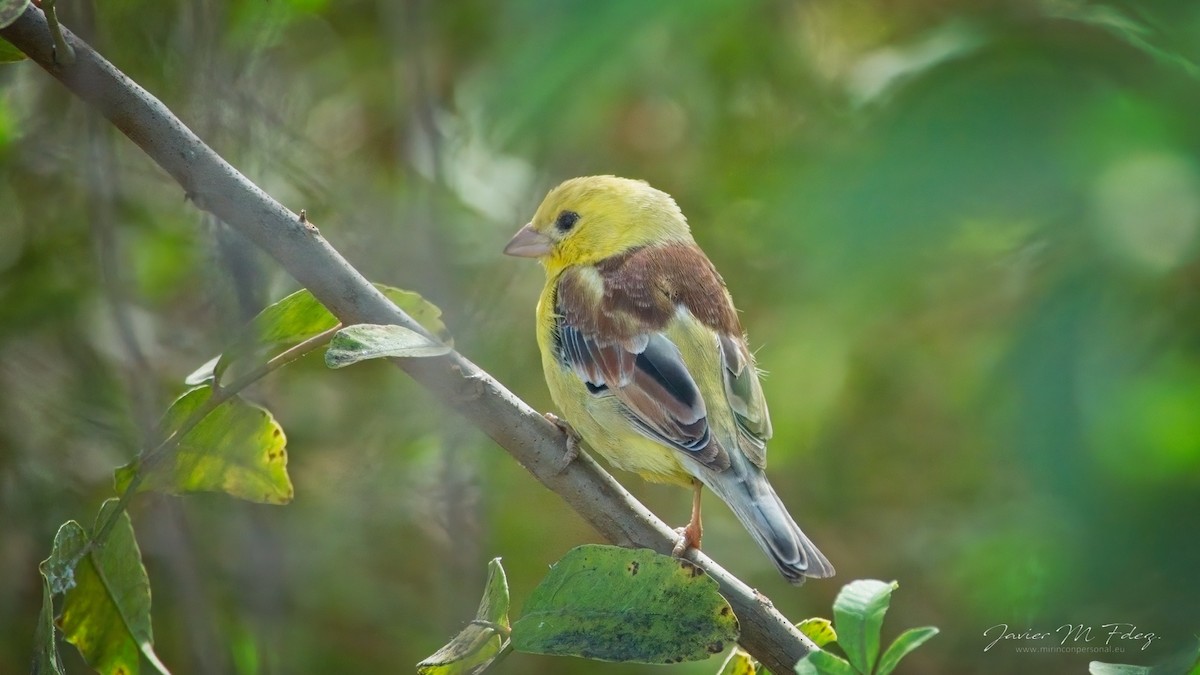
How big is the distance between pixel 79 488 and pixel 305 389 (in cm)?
91

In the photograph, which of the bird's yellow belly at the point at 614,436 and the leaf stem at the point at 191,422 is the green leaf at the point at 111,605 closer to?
the leaf stem at the point at 191,422

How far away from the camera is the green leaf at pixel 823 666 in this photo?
136 cm

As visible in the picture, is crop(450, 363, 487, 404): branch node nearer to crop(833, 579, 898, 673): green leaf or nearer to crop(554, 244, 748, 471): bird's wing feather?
crop(833, 579, 898, 673): green leaf

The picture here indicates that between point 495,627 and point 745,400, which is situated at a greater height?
Answer: point 745,400

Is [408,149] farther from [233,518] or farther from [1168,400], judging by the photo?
[1168,400]

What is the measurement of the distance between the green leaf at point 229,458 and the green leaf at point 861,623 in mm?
823

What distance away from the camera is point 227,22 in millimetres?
3547

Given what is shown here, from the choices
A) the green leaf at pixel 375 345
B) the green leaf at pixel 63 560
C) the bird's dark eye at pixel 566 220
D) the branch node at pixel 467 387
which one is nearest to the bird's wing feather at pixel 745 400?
the bird's dark eye at pixel 566 220

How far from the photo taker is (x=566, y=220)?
375 cm

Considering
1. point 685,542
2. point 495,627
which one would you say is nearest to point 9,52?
point 495,627

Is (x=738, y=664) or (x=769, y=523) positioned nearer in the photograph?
(x=738, y=664)

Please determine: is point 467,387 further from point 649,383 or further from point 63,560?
point 649,383

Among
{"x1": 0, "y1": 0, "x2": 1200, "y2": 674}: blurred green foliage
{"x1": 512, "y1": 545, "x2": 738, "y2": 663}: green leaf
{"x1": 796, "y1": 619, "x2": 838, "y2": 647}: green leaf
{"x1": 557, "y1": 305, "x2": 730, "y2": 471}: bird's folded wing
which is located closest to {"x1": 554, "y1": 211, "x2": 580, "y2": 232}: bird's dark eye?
{"x1": 0, "y1": 0, "x2": 1200, "y2": 674}: blurred green foliage

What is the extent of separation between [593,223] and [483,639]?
2.33 meters
